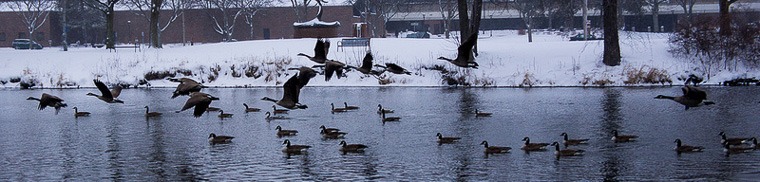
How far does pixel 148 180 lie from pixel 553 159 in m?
7.93

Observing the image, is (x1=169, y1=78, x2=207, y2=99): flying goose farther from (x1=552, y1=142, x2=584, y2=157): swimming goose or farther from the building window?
the building window

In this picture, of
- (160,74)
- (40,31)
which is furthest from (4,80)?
(40,31)

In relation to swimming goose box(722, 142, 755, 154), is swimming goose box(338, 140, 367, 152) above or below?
above

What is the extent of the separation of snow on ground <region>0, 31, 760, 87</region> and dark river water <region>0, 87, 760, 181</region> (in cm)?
453

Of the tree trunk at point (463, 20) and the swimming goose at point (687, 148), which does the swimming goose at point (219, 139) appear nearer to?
the swimming goose at point (687, 148)

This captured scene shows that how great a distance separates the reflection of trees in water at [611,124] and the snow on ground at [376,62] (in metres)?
3.86

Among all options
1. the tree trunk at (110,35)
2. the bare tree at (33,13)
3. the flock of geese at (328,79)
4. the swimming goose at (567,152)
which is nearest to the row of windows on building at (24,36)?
the bare tree at (33,13)

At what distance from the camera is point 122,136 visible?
21.9 metres

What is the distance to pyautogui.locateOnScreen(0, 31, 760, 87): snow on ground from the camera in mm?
37719

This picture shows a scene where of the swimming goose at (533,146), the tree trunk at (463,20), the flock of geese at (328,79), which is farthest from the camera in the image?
the tree trunk at (463,20)

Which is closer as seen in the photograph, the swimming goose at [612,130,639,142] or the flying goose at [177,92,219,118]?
the flying goose at [177,92,219,118]

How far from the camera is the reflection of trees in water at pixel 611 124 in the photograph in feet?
51.5

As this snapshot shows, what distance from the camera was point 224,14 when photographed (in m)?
81.6

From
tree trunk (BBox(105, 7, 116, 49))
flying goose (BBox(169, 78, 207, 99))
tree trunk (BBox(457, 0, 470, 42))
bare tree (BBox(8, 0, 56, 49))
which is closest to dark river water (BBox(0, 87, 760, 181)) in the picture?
flying goose (BBox(169, 78, 207, 99))
